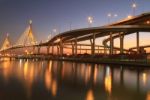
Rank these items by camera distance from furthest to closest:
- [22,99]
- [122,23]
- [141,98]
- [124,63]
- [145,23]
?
[122,23], [145,23], [124,63], [141,98], [22,99]

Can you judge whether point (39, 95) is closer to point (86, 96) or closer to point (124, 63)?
point (86, 96)

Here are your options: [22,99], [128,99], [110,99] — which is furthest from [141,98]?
[22,99]

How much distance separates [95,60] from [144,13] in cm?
1573

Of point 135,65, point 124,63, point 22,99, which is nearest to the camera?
point 22,99

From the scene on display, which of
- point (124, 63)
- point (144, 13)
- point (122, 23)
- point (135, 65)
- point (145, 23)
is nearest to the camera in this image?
point (135, 65)

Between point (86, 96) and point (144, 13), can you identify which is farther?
point (144, 13)

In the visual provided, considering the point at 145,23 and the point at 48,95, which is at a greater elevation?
the point at 145,23

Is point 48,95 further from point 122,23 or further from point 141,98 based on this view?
point 122,23

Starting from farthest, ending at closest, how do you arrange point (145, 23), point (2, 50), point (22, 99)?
point (2, 50), point (145, 23), point (22, 99)

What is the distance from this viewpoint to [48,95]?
13445 millimetres

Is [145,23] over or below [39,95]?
over

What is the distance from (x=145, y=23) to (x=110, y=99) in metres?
60.7

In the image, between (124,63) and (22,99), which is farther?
(124,63)

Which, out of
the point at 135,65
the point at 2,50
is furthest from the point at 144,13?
the point at 2,50
